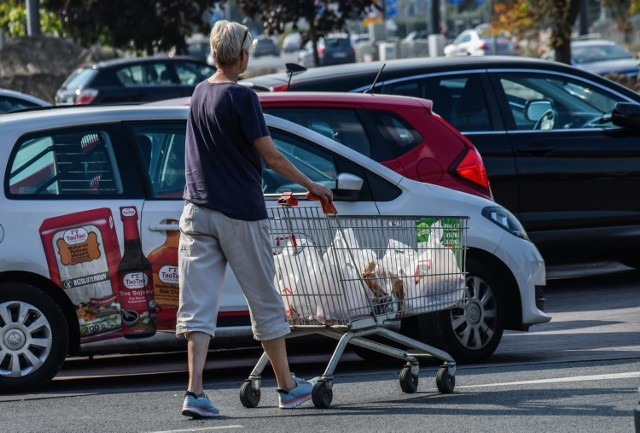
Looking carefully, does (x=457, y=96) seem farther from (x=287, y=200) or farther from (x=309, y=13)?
(x=309, y=13)

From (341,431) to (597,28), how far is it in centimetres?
6911

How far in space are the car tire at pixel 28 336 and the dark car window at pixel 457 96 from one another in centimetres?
428

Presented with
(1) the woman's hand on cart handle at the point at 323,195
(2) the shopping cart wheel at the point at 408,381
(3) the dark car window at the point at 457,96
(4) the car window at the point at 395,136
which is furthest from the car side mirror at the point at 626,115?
(1) the woman's hand on cart handle at the point at 323,195

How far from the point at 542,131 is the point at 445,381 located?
4333mm

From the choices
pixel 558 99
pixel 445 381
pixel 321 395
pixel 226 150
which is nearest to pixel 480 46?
pixel 558 99

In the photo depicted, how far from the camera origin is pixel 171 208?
744 centimetres

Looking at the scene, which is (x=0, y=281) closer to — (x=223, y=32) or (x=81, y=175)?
(x=81, y=175)

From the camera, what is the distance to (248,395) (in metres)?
6.62

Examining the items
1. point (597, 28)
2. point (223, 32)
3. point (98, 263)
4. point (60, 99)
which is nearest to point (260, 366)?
point (98, 263)

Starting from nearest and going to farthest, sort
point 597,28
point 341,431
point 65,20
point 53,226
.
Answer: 1. point 341,431
2. point 53,226
3. point 65,20
4. point 597,28

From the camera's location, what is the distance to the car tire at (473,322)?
7.64 m

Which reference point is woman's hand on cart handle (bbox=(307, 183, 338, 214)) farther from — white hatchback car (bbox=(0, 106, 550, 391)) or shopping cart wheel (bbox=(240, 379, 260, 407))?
shopping cart wheel (bbox=(240, 379, 260, 407))

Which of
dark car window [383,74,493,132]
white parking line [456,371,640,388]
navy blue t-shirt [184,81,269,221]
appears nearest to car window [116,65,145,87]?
dark car window [383,74,493,132]

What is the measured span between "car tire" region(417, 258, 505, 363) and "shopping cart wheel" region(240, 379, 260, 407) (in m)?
1.39
